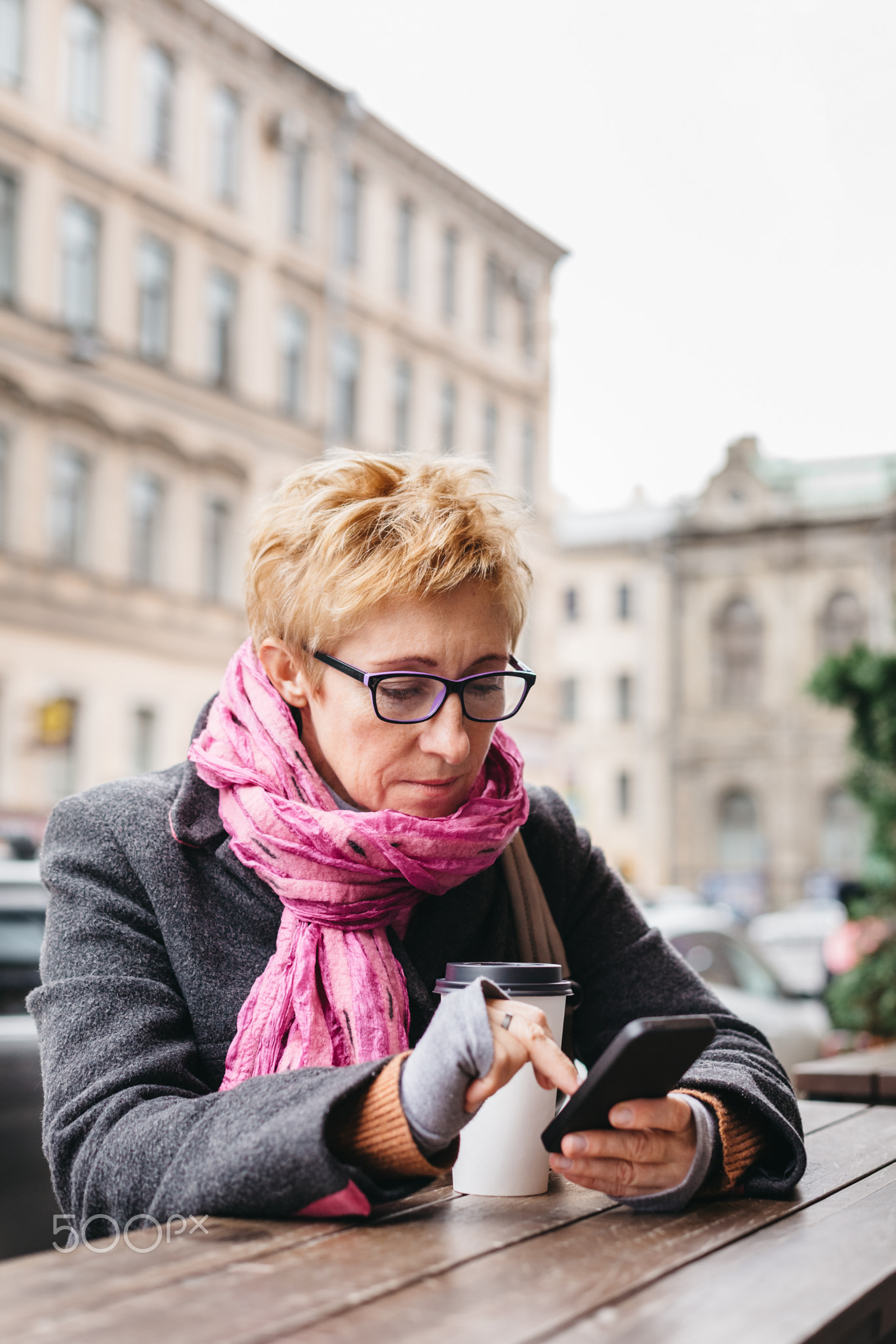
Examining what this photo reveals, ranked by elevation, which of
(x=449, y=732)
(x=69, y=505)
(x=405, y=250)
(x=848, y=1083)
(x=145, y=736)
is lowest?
(x=848, y=1083)

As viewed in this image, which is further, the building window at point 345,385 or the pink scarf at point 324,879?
the building window at point 345,385

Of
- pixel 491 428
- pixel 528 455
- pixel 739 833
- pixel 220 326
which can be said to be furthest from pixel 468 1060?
pixel 739 833

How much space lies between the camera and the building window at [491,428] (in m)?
22.5

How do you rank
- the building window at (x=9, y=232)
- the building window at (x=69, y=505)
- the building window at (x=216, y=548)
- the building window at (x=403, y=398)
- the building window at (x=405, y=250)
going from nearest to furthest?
1. the building window at (x=9, y=232)
2. the building window at (x=69, y=505)
3. the building window at (x=216, y=548)
4. the building window at (x=403, y=398)
5. the building window at (x=405, y=250)

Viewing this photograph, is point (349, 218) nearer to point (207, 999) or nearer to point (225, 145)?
point (225, 145)

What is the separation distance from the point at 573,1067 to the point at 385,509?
2.19 feet

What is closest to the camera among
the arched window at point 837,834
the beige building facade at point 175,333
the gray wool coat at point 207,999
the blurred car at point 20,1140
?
the gray wool coat at point 207,999

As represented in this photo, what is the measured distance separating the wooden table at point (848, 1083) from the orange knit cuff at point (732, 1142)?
103cm

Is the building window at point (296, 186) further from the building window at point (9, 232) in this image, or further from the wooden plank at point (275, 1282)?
the wooden plank at point (275, 1282)

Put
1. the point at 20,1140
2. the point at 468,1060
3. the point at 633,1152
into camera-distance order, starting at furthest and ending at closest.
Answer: the point at 20,1140 < the point at 633,1152 < the point at 468,1060

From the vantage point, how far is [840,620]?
39.8 metres

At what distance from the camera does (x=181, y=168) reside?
60.3 ft

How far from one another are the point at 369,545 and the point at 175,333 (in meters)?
17.4

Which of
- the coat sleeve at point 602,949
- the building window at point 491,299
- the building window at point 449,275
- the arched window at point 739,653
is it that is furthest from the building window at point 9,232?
the arched window at point 739,653
